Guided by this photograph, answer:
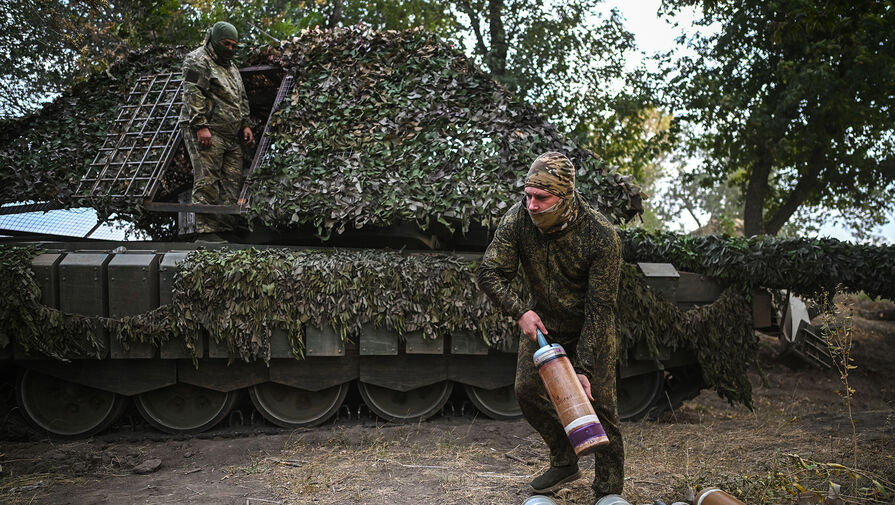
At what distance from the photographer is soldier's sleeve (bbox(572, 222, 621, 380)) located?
4016mm

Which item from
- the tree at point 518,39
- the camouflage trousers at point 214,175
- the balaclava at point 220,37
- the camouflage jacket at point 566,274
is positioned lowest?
the camouflage jacket at point 566,274

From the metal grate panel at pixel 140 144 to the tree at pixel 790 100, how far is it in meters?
11.0

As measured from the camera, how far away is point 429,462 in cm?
558

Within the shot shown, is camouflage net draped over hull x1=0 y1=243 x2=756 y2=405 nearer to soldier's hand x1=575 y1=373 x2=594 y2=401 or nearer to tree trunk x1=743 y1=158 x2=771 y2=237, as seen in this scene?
soldier's hand x1=575 y1=373 x2=594 y2=401

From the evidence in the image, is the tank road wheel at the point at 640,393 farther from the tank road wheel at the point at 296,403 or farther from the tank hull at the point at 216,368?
the tank road wheel at the point at 296,403

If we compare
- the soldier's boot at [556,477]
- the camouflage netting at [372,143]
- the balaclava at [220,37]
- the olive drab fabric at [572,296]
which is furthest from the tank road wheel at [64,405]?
the olive drab fabric at [572,296]

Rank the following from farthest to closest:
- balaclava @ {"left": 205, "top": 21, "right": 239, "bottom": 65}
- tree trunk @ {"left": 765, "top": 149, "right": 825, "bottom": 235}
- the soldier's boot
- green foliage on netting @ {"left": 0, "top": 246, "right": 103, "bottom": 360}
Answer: tree trunk @ {"left": 765, "top": 149, "right": 825, "bottom": 235}
balaclava @ {"left": 205, "top": 21, "right": 239, "bottom": 65}
green foliage on netting @ {"left": 0, "top": 246, "right": 103, "bottom": 360}
the soldier's boot

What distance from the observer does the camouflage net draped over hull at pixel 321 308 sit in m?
6.21

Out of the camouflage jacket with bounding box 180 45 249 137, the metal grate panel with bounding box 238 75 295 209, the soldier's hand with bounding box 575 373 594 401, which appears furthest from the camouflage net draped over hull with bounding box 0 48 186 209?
the soldier's hand with bounding box 575 373 594 401

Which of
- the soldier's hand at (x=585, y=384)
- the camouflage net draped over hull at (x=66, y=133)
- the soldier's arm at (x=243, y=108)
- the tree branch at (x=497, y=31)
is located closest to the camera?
the soldier's hand at (x=585, y=384)

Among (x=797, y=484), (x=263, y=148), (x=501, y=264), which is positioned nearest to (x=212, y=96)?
(x=263, y=148)

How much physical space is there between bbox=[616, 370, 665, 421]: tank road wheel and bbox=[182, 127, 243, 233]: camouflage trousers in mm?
4729

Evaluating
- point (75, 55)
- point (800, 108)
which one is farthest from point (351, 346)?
point (800, 108)

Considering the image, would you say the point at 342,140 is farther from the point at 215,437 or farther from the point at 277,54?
the point at 215,437
